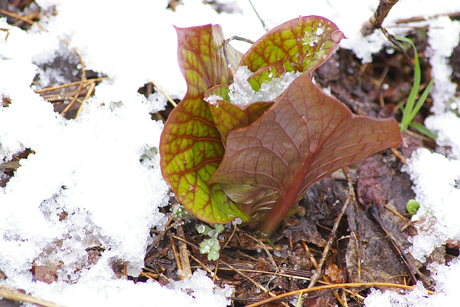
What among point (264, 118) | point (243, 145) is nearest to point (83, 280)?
point (243, 145)

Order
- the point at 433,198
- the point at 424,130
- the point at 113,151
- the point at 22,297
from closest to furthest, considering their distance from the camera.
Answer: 1. the point at 22,297
2. the point at 113,151
3. the point at 433,198
4. the point at 424,130

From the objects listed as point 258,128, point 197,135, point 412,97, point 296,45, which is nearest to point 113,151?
point 197,135

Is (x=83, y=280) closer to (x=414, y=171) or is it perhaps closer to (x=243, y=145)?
(x=243, y=145)

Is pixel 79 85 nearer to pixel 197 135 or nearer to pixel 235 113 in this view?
pixel 197 135

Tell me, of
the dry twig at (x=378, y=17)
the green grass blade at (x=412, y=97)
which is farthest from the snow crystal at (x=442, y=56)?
the dry twig at (x=378, y=17)

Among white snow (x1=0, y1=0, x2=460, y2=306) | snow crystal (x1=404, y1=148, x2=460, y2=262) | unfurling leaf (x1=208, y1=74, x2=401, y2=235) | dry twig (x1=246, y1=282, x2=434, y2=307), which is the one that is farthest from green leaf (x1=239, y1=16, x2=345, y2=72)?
snow crystal (x1=404, y1=148, x2=460, y2=262)

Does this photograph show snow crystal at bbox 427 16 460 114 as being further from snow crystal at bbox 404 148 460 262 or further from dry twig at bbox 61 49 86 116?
dry twig at bbox 61 49 86 116
